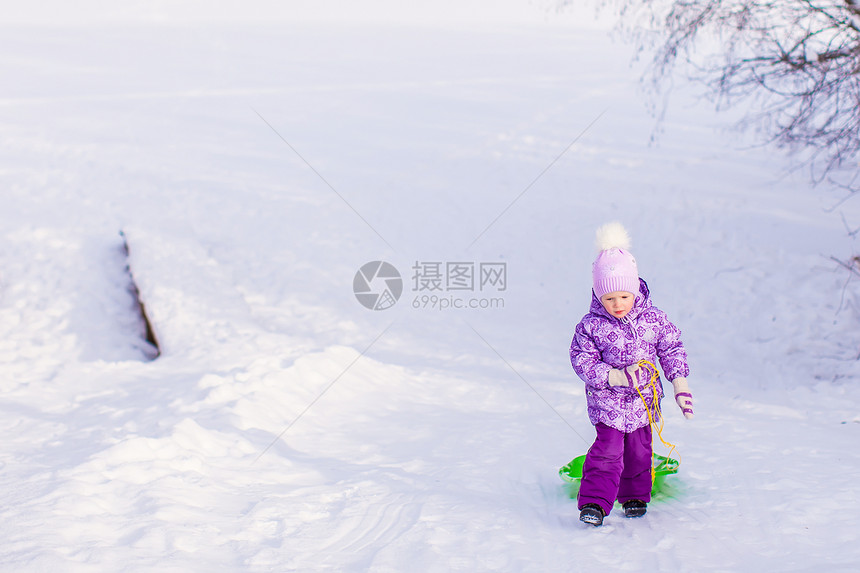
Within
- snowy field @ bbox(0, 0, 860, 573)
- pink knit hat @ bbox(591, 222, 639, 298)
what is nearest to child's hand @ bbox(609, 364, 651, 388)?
pink knit hat @ bbox(591, 222, 639, 298)

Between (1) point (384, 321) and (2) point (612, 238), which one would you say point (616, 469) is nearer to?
(2) point (612, 238)

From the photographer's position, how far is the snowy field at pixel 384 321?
3604 mm

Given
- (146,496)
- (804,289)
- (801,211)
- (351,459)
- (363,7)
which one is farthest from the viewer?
(363,7)

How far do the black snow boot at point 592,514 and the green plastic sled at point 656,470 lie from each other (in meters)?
0.57

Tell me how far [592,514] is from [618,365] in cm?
74

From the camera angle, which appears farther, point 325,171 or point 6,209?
point 325,171

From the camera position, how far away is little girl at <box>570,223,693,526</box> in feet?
11.4

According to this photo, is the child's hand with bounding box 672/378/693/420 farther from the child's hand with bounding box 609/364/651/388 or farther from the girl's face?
the girl's face

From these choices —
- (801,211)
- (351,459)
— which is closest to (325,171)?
(801,211)

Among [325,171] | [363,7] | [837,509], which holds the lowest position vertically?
[325,171]

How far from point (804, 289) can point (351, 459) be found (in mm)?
6170

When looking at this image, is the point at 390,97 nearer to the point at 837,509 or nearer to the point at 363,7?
the point at 363,7

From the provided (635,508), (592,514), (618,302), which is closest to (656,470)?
(635,508)

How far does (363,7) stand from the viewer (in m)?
26.8
